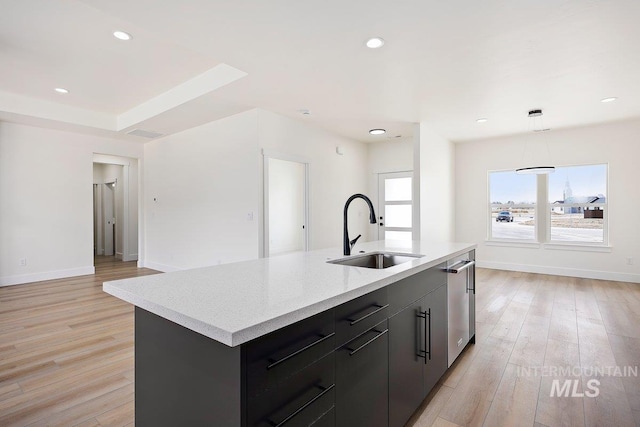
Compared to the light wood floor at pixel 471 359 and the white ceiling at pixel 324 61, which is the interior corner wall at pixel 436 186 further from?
the light wood floor at pixel 471 359

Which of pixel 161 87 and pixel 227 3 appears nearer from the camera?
pixel 227 3

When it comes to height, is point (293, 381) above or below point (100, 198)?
below

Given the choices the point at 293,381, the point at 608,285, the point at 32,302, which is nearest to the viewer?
the point at 293,381

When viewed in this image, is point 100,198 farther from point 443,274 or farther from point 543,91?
point 543,91

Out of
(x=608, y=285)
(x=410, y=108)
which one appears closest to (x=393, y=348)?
(x=410, y=108)

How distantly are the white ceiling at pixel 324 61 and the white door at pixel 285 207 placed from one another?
1995mm

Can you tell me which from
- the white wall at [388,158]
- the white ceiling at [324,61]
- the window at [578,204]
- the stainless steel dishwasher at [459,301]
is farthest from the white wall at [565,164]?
the stainless steel dishwasher at [459,301]

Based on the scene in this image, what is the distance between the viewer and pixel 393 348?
1557mm

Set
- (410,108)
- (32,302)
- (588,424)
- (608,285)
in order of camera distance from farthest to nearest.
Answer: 1. (608,285)
2. (410,108)
3. (32,302)
4. (588,424)

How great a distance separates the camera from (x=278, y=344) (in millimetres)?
947

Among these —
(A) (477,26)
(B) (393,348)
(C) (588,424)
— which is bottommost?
(C) (588,424)

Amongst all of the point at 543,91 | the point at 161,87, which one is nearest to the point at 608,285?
the point at 543,91

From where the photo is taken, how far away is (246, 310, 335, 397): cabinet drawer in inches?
34.7

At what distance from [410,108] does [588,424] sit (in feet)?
12.5
